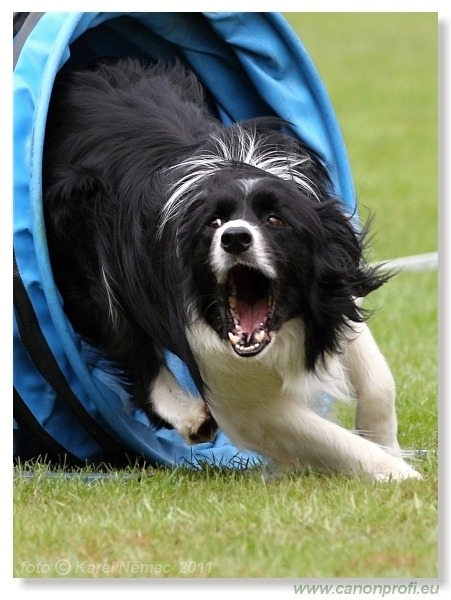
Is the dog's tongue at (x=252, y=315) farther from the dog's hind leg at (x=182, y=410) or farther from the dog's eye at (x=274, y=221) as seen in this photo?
the dog's hind leg at (x=182, y=410)

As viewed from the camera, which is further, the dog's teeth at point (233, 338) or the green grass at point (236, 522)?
the dog's teeth at point (233, 338)

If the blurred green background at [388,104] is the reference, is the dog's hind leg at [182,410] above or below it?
below

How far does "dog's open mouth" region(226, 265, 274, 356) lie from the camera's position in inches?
171

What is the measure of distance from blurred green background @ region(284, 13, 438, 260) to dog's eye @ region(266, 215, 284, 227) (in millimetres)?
8886

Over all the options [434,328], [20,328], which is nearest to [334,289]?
[20,328]

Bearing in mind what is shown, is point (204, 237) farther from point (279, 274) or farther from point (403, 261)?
point (403, 261)

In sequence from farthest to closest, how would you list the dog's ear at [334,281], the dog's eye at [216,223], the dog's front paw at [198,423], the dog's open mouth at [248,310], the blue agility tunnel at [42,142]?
1. the blue agility tunnel at [42,142]
2. the dog's front paw at [198,423]
3. the dog's ear at [334,281]
4. the dog's open mouth at [248,310]
5. the dog's eye at [216,223]

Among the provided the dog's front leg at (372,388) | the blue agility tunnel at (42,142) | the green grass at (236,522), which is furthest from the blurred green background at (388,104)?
the green grass at (236,522)

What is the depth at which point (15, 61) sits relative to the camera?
522 centimetres

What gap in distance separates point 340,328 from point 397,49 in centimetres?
1789

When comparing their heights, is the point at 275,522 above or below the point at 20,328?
below

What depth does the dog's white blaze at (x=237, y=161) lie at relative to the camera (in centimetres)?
451

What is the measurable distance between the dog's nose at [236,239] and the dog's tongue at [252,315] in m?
0.35

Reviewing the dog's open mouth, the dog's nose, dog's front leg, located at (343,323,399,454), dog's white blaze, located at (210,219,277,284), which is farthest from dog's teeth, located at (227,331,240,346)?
dog's front leg, located at (343,323,399,454)
